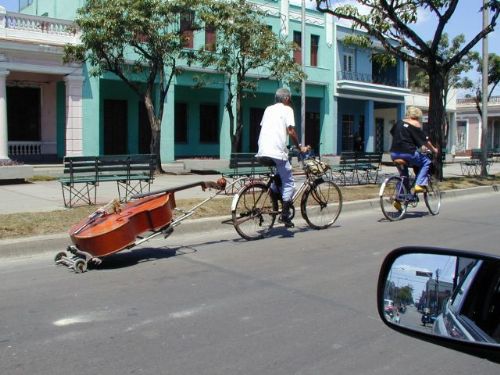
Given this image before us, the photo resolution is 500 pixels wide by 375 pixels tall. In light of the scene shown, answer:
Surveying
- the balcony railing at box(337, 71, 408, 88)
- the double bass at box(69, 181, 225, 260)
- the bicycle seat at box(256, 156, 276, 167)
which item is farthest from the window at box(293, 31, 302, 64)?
the double bass at box(69, 181, 225, 260)

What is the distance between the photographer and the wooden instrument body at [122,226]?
21.5 ft

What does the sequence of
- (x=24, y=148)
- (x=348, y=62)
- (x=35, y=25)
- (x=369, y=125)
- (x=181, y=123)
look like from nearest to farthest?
(x=35, y=25) < (x=24, y=148) < (x=181, y=123) < (x=348, y=62) < (x=369, y=125)

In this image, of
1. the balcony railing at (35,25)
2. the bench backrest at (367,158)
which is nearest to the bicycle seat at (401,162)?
the bench backrest at (367,158)

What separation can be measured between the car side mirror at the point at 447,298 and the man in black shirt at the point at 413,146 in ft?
27.3

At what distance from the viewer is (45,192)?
546 inches

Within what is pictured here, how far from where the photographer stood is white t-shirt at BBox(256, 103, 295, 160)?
27.1 ft

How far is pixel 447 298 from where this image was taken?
6.59 feet

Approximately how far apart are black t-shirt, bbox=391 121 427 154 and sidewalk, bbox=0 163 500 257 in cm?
187

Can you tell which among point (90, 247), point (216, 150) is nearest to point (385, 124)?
point (216, 150)

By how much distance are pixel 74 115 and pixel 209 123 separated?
29.5ft

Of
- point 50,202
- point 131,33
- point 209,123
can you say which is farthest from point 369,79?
point 50,202

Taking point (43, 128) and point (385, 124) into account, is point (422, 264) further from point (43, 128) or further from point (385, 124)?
point (385, 124)

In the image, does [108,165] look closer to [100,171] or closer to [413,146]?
[100,171]

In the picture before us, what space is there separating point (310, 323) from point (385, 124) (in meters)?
35.9
